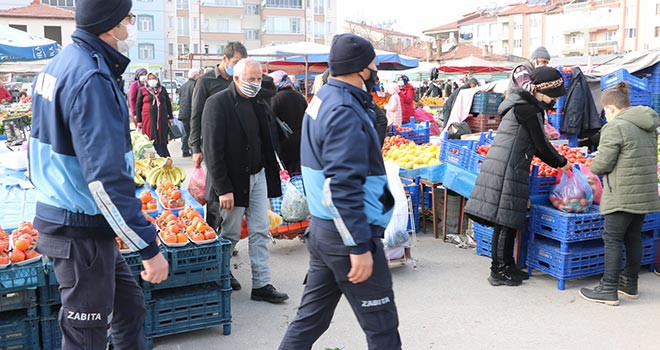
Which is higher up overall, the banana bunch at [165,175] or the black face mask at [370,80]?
the black face mask at [370,80]

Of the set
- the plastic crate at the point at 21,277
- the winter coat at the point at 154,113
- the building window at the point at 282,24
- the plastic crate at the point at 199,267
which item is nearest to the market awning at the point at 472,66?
the winter coat at the point at 154,113

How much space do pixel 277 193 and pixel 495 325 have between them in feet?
6.90

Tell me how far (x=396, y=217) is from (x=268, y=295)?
1505mm

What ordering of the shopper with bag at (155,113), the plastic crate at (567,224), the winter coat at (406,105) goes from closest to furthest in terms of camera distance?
the plastic crate at (567,224), the shopper with bag at (155,113), the winter coat at (406,105)

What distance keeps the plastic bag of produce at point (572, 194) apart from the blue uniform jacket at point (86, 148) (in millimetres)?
4034

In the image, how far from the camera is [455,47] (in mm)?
55812

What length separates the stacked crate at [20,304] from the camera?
3.66 m

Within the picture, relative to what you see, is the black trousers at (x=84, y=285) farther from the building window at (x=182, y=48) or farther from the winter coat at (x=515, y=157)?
the building window at (x=182, y=48)

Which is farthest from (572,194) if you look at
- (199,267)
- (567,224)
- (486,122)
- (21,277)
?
(486,122)

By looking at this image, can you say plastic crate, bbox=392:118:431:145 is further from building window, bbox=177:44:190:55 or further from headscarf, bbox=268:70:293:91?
building window, bbox=177:44:190:55

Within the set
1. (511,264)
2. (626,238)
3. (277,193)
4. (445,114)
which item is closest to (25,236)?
(277,193)

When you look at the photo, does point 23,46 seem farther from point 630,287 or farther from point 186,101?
point 630,287

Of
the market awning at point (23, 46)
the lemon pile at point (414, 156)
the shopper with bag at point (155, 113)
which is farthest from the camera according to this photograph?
the shopper with bag at point (155, 113)

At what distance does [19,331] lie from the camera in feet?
12.3
